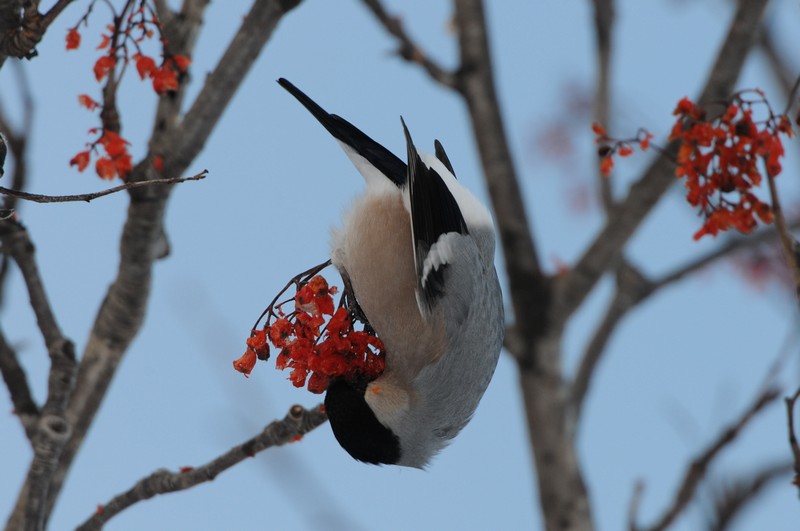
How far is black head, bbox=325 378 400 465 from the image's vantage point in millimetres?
2855

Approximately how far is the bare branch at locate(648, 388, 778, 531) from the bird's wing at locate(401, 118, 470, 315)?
112cm

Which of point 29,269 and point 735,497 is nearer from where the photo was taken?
point 735,497

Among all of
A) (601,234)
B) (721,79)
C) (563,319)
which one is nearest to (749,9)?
(721,79)

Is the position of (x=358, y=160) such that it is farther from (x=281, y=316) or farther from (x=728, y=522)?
(x=728, y=522)

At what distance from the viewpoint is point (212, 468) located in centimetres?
281

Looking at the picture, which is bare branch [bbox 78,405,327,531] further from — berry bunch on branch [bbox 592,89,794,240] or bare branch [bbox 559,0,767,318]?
bare branch [bbox 559,0,767,318]

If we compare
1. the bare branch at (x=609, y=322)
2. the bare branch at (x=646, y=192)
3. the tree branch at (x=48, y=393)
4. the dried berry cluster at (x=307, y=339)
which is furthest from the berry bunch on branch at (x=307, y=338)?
the bare branch at (x=609, y=322)

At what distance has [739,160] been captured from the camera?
2682 mm

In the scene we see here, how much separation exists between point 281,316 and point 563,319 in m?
3.03

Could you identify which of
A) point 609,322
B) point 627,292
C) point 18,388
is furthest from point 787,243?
point 609,322

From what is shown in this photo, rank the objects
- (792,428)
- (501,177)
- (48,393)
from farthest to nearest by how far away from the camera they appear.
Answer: (501,177) → (48,393) → (792,428)

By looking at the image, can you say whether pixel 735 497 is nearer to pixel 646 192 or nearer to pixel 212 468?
pixel 212 468

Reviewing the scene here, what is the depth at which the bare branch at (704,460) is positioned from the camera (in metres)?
3.05

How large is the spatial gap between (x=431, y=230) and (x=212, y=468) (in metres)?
1.14
